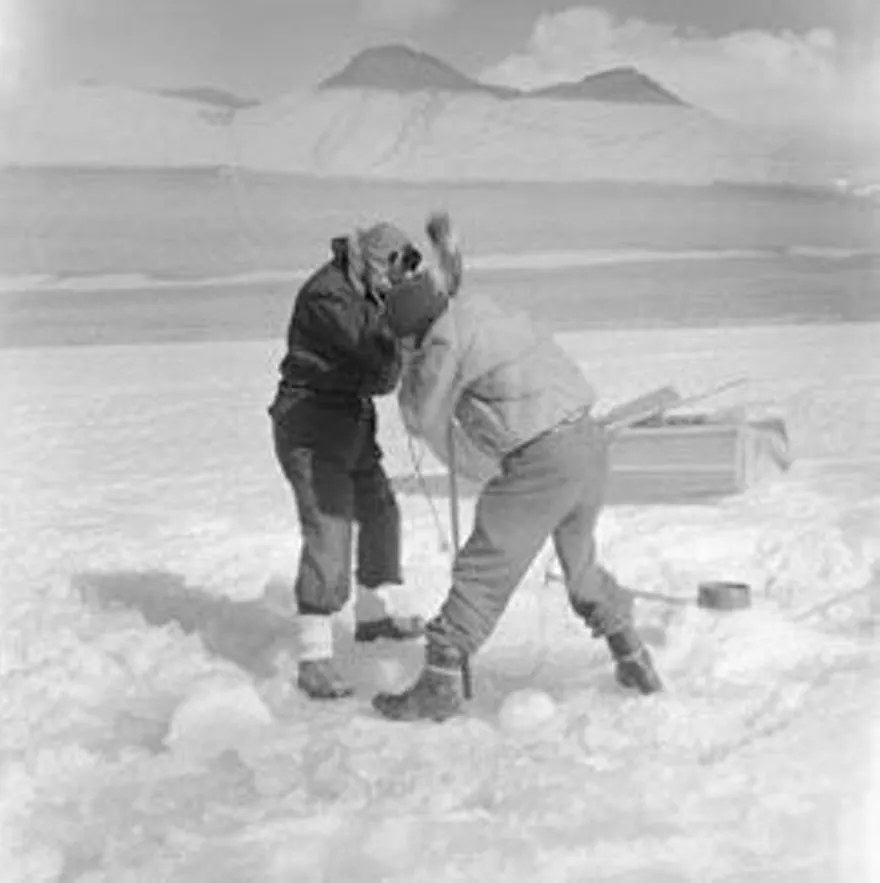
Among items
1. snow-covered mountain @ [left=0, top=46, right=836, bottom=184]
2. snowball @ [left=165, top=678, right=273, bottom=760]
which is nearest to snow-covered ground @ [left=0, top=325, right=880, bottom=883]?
snowball @ [left=165, top=678, right=273, bottom=760]

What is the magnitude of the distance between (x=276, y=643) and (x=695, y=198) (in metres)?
0.39

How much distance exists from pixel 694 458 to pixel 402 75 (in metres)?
0.32

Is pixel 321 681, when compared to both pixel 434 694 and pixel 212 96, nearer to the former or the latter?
pixel 434 694

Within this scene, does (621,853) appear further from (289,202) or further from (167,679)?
(289,202)

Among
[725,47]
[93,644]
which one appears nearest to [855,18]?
[725,47]

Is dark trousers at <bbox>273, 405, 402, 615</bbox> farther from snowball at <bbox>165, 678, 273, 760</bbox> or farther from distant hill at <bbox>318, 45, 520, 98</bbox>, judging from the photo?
distant hill at <bbox>318, 45, 520, 98</bbox>

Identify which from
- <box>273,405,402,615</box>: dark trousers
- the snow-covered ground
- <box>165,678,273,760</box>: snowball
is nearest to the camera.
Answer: the snow-covered ground

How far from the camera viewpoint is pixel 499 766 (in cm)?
80

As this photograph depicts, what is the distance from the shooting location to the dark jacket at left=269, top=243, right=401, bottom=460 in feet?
2.93

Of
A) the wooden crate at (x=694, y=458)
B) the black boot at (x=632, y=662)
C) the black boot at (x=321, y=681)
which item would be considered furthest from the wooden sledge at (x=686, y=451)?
the black boot at (x=321, y=681)

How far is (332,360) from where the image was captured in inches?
36.1

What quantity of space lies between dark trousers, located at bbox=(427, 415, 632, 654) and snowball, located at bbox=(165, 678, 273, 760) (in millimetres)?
112

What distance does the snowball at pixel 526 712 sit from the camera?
0.86 metres

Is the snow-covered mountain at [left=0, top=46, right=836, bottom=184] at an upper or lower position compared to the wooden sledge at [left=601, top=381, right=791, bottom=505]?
upper
